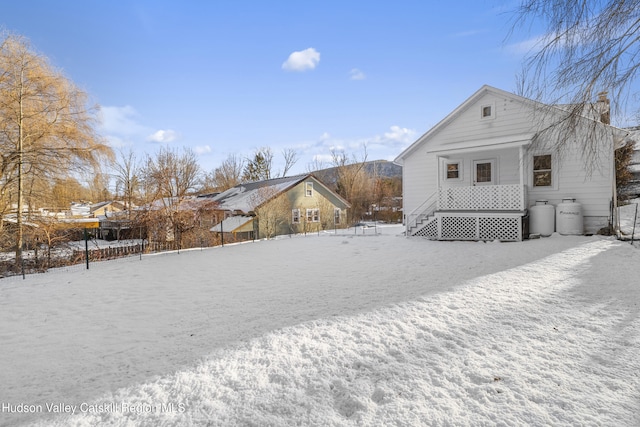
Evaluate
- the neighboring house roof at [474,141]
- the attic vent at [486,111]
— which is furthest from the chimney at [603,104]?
the attic vent at [486,111]

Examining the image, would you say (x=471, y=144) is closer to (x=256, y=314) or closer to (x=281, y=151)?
(x=256, y=314)

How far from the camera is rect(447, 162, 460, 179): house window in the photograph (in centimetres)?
1395

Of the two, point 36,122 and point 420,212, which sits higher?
point 36,122

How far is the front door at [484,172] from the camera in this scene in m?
13.1

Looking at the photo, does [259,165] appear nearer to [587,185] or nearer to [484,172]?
[484,172]

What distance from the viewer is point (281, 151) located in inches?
1900

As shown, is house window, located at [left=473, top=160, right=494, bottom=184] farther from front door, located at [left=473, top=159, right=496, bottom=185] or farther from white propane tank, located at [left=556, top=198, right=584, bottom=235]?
white propane tank, located at [left=556, top=198, right=584, bottom=235]

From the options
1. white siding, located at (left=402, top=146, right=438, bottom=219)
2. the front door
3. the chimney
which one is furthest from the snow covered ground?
white siding, located at (left=402, top=146, right=438, bottom=219)

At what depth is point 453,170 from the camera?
553 inches

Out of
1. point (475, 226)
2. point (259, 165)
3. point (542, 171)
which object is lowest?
point (475, 226)

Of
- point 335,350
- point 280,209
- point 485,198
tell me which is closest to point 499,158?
point 485,198

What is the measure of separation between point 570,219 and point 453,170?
4.63 meters

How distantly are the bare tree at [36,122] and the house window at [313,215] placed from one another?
16156 millimetres

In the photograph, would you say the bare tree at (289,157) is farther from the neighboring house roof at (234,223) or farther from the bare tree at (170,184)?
the neighboring house roof at (234,223)
